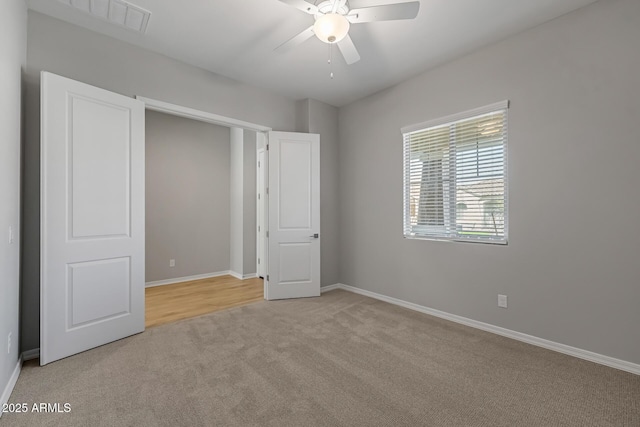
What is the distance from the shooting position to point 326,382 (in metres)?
2.09

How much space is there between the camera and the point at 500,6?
239 cm

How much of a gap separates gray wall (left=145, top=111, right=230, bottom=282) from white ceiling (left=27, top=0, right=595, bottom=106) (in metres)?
2.08

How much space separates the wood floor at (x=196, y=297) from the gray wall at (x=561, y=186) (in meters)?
2.58

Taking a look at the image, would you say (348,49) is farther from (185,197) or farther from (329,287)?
(185,197)

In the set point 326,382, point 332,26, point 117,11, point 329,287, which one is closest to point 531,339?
point 326,382

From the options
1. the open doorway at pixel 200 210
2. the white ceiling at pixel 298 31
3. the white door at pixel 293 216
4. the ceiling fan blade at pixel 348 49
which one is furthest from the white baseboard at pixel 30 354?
the ceiling fan blade at pixel 348 49

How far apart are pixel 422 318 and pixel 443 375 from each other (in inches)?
47.3

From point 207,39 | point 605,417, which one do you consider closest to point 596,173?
point 605,417

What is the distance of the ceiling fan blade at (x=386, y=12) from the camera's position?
1847 mm

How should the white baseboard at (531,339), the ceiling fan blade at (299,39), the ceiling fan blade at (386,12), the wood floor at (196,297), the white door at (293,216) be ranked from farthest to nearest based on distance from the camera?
the white door at (293,216), the wood floor at (196,297), the white baseboard at (531,339), the ceiling fan blade at (299,39), the ceiling fan blade at (386,12)

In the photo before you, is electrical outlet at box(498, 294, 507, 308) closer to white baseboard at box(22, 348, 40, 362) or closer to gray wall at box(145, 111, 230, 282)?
white baseboard at box(22, 348, 40, 362)

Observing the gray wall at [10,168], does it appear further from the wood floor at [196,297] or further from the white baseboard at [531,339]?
the white baseboard at [531,339]

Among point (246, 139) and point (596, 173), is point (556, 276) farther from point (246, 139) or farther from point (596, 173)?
point (246, 139)

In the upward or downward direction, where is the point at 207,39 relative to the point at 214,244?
upward
